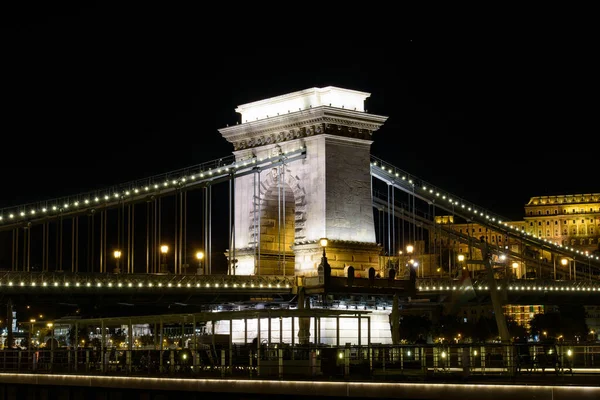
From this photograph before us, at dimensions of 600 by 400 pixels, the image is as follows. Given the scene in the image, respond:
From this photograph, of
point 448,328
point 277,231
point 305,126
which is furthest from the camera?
point 448,328

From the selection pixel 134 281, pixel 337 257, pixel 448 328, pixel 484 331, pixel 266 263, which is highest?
pixel 337 257

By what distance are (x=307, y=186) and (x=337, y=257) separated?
585 cm

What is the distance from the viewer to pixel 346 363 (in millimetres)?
48562

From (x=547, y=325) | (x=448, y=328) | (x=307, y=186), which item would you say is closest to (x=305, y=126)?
(x=307, y=186)

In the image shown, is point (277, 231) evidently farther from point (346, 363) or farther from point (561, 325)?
point (561, 325)

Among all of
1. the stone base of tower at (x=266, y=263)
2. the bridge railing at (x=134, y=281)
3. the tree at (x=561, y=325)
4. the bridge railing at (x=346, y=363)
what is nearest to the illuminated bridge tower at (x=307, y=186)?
the stone base of tower at (x=266, y=263)

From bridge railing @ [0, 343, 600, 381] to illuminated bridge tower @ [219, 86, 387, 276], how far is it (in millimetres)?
A: 30833

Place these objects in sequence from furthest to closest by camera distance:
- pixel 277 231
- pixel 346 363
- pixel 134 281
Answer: pixel 277 231, pixel 134 281, pixel 346 363

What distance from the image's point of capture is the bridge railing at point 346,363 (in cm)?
4681

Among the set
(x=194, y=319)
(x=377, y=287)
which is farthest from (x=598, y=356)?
(x=377, y=287)

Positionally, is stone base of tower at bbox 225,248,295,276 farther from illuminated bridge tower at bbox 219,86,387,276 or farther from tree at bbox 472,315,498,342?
tree at bbox 472,315,498,342

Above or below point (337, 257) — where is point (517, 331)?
below

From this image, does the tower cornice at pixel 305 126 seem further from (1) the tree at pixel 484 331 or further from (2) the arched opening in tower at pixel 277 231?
(1) the tree at pixel 484 331

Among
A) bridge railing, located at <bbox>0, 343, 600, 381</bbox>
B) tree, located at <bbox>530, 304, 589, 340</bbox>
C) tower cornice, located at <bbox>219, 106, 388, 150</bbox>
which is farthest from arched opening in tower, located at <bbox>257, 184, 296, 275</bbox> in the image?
tree, located at <bbox>530, 304, 589, 340</bbox>
